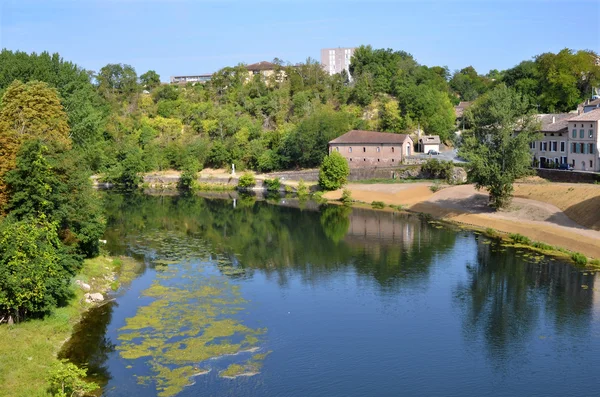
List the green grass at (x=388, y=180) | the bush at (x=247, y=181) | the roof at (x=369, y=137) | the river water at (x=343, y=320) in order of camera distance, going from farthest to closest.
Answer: the bush at (x=247, y=181) < the roof at (x=369, y=137) < the green grass at (x=388, y=180) < the river water at (x=343, y=320)

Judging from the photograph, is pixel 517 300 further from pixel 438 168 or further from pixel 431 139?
pixel 431 139

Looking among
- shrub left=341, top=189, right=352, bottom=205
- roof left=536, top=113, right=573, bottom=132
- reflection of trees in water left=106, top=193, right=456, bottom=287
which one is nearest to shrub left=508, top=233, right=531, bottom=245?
reflection of trees in water left=106, top=193, right=456, bottom=287

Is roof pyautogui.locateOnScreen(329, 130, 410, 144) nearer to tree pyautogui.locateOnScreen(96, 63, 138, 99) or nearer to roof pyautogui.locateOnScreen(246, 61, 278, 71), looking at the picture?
roof pyautogui.locateOnScreen(246, 61, 278, 71)

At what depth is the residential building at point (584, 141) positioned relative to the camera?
2093 inches

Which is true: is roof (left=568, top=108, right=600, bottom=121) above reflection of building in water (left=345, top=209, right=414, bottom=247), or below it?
above

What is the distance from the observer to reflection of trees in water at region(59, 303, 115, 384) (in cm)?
2253

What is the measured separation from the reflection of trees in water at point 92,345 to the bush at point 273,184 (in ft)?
143

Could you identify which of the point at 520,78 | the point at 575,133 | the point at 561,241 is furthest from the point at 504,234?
the point at 520,78

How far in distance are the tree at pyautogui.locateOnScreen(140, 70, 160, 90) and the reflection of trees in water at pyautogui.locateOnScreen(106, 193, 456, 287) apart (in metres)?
53.1

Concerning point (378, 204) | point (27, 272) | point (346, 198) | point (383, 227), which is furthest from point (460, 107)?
point (27, 272)

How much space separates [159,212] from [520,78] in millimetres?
57419

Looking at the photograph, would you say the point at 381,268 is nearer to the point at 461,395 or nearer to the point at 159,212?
the point at 461,395

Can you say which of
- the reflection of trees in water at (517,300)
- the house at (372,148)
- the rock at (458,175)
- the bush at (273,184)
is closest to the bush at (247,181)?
the bush at (273,184)

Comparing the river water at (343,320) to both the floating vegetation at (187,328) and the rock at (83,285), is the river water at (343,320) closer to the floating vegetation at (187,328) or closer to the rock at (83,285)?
the floating vegetation at (187,328)
